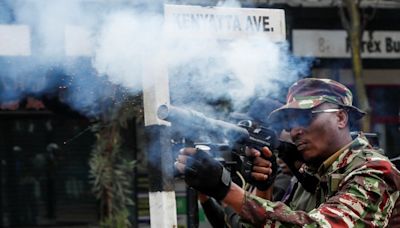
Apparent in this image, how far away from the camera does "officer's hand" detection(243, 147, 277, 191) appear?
9.75ft

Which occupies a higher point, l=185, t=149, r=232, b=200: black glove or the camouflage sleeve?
l=185, t=149, r=232, b=200: black glove

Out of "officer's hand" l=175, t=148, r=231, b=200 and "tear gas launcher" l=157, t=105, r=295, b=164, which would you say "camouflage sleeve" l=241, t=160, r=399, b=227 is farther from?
"tear gas launcher" l=157, t=105, r=295, b=164

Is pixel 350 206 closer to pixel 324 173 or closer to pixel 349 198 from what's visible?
pixel 349 198

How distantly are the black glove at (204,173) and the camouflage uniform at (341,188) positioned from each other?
0.45 feet

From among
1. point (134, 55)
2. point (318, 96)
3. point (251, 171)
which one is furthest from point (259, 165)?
point (134, 55)

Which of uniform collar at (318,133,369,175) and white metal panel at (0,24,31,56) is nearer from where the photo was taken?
uniform collar at (318,133,369,175)

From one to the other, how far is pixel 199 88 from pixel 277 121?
429 mm

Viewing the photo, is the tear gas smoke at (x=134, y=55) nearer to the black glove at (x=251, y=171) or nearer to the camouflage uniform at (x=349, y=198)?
the black glove at (x=251, y=171)

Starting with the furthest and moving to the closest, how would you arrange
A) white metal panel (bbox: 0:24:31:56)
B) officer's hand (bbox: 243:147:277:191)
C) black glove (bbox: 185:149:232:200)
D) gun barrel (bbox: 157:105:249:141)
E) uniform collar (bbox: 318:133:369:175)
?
1. white metal panel (bbox: 0:24:31:56)
2. officer's hand (bbox: 243:147:277:191)
3. uniform collar (bbox: 318:133:369:175)
4. gun barrel (bbox: 157:105:249:141)
5. black glove (bbox: 185:149:232:200)

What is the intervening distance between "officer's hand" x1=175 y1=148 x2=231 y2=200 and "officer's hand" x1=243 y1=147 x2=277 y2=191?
55cm

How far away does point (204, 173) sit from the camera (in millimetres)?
2348

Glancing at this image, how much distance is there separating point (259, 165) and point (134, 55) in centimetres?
68

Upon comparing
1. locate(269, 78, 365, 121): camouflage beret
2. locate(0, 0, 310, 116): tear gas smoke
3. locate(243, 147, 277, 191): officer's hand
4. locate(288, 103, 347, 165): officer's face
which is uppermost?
locate(0, 0, 310, 116): tear gas smoke

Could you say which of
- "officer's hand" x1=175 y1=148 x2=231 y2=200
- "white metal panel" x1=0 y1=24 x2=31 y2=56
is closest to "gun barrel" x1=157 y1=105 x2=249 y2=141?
"officer's hand" x1=175 y1=148 x2=231 y2=200
